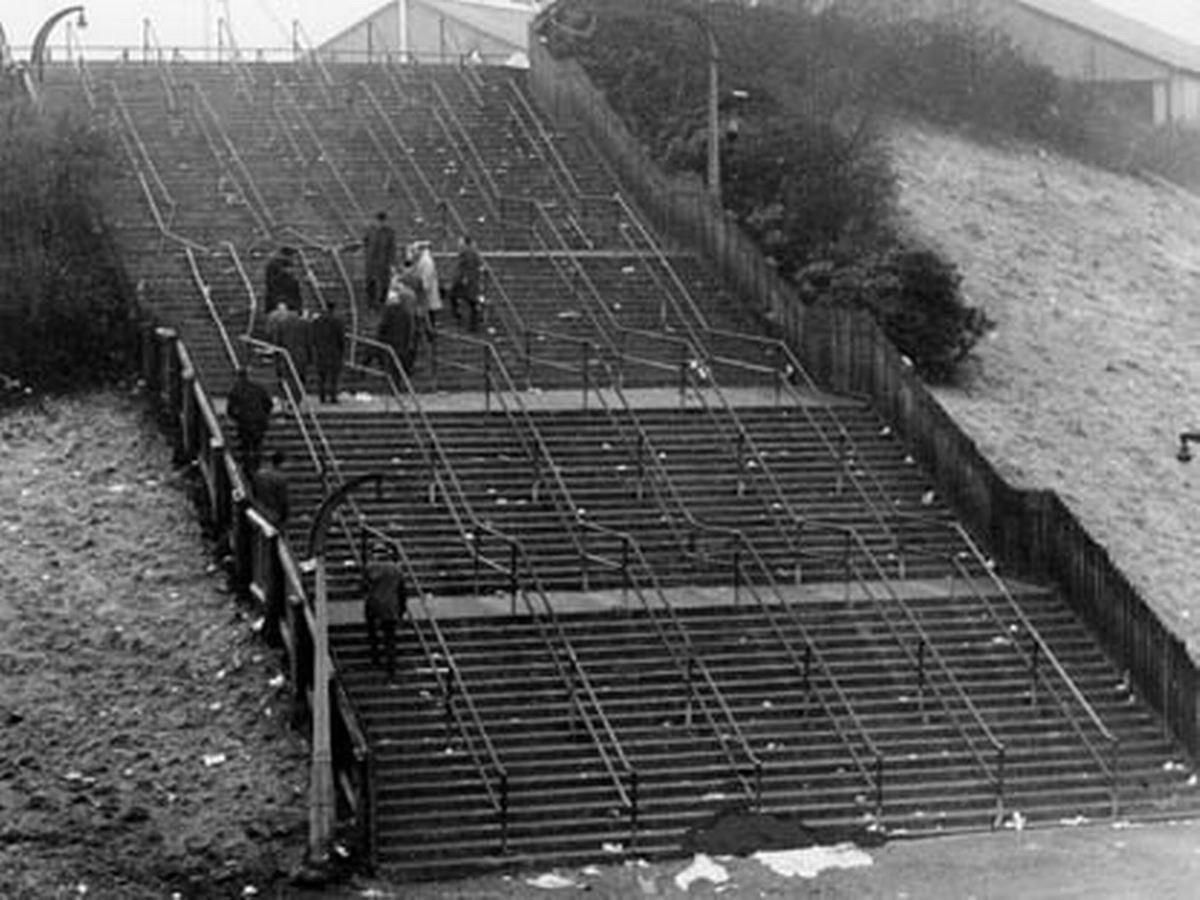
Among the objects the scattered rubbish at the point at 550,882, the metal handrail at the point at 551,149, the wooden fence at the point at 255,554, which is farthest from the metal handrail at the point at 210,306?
the scattered rubbish at the point at 550,882

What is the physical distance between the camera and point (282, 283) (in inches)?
1102

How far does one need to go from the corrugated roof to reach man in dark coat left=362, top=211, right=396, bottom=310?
26.2 meters

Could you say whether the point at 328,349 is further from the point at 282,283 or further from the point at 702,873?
the point at 702,873

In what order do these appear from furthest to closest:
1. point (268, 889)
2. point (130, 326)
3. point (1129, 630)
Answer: point (130, 326) < point (1129, 630) < point (268, 889)

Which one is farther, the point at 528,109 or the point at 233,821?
the point at 528,109

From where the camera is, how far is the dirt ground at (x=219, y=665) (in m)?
18.3

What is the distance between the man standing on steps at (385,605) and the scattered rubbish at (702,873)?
3712 millimetres

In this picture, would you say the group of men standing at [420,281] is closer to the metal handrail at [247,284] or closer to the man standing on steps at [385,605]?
the metal handrail at [247,284]

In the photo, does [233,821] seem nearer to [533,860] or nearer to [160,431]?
[533,860]

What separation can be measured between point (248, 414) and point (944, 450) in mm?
8226

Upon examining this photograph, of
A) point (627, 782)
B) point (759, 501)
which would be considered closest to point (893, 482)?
point (759, 501)

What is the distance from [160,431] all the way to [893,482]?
28.6ft

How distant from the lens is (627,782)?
20172 mm

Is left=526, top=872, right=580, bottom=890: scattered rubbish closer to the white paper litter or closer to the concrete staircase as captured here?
the concrete staircase
